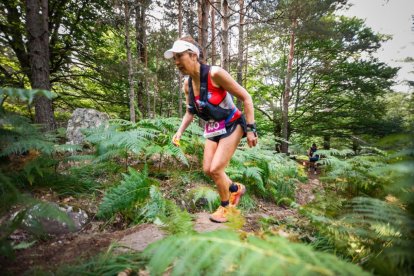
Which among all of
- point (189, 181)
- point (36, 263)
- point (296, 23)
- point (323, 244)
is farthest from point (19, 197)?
point (296, 23)

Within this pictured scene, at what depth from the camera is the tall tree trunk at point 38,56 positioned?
18.2 feet

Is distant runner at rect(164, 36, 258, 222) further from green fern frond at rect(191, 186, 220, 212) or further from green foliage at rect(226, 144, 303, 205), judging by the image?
green foliage at rect(226, 144, 303, 205)

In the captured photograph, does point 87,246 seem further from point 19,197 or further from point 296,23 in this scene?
point 296,23

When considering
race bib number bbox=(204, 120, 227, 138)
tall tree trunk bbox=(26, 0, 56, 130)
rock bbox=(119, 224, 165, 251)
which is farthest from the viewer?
tall tree trunk bbox=(26, 0, 56, 130)

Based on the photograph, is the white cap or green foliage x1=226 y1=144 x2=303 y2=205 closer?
the white cap

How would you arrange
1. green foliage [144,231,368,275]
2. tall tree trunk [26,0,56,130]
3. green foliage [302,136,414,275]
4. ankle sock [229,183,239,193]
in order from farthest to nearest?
tall tree trunk [26,0,56,130]
ankle sock [229,183,239,193]
green foliage [302,136,414,275]
green foliage [144,231,368,275]

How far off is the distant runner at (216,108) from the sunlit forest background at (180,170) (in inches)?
22.9

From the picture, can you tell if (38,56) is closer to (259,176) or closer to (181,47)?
(181,47)

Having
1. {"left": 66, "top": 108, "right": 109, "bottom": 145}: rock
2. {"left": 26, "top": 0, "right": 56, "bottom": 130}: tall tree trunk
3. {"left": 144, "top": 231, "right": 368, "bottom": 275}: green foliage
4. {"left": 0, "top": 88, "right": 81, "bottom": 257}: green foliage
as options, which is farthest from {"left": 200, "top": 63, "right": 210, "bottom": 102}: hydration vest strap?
{"left": 66, "top": 108, "right": 109, "bottom": 145}: rock

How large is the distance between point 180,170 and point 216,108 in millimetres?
1920

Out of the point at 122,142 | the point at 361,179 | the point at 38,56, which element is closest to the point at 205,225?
the point at 122,142

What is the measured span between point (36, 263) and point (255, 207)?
3.12 m

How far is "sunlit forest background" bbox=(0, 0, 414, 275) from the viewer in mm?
1277

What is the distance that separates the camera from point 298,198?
5.69 meters
